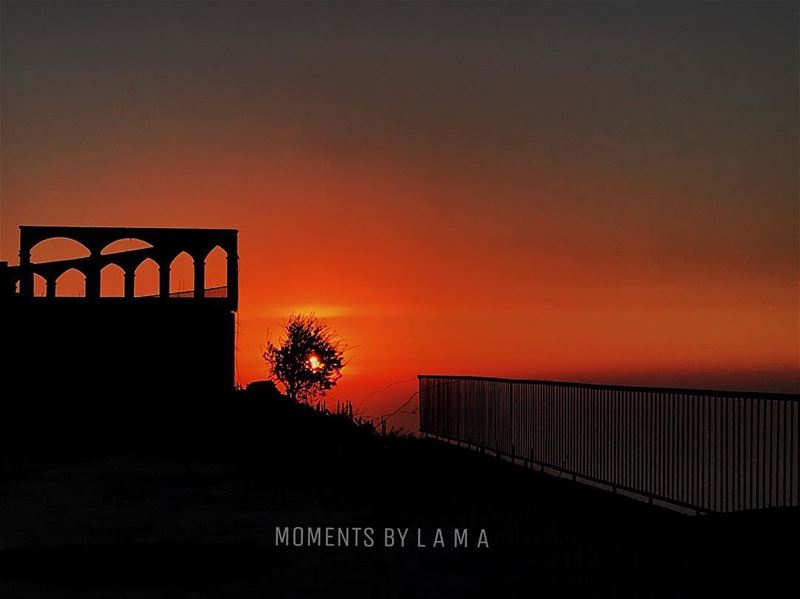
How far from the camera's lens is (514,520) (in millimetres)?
14438

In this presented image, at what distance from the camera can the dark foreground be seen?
34.5 ft

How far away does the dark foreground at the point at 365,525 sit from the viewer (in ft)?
34.5

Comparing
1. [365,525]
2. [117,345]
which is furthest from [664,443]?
[117,345]

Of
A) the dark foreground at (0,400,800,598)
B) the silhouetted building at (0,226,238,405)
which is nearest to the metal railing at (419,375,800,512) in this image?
the dark foreground at (0,400,800,598)

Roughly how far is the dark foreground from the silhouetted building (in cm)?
1224

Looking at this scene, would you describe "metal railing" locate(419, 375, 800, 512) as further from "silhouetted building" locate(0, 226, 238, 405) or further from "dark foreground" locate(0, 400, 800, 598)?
"silhouetted building" locate(0, 226, 238, 405)

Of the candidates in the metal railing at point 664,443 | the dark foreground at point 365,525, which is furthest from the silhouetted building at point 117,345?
the metal railing at point 664,443

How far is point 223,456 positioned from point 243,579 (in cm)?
1656

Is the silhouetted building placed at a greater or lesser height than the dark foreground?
greater

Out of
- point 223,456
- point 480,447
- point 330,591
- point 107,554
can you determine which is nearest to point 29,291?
point 223,456

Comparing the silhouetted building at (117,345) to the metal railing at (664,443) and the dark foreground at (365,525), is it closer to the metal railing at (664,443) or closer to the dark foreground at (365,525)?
the dark foreground at (365,525)

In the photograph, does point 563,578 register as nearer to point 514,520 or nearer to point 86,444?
point 514,520

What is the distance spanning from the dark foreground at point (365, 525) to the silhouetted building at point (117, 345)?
40.2 ft

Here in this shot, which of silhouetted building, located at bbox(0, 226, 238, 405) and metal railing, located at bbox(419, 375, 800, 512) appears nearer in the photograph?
metal railing, located at bbox(419, 375, 800, 512)
